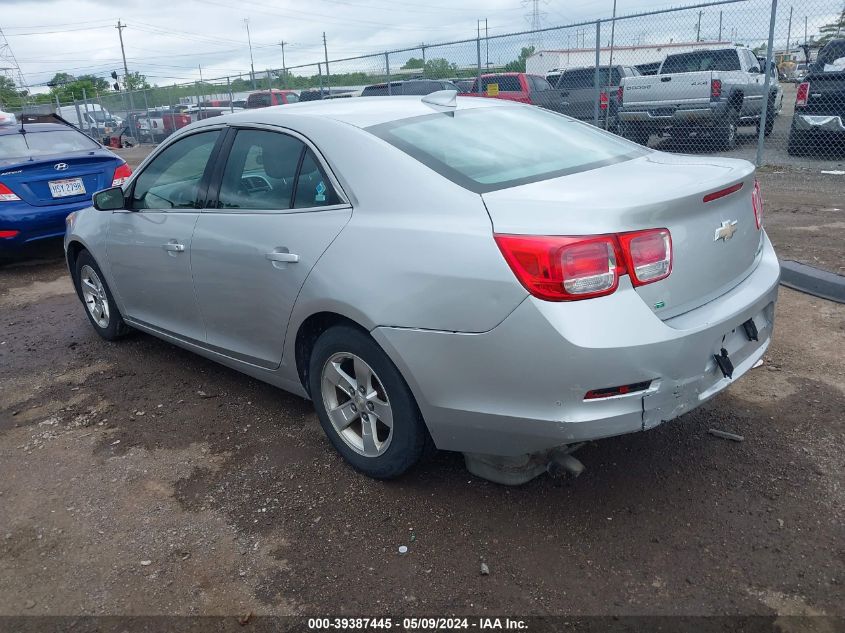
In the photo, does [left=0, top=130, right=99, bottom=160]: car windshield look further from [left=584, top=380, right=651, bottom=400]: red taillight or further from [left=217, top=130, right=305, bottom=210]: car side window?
[left=584, top=380, right=651, bottom=400]: red taillight

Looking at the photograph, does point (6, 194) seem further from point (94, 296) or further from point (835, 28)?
point (835, 28)

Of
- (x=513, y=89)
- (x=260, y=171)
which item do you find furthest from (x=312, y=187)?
(x=513, y=89)

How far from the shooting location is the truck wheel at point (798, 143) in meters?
11.4

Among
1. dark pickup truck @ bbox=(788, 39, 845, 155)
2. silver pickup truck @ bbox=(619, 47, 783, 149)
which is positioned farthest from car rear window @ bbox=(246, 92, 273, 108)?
dark pickup truck @ bbox=(788, 39, 845, 155)

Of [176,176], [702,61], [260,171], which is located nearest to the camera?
[260,171]

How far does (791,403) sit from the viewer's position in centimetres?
357

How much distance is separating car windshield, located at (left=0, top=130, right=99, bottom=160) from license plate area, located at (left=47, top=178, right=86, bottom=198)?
478mm

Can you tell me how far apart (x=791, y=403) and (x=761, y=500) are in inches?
37.8

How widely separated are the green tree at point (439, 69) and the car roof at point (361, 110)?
Answer: 1196 centimetres

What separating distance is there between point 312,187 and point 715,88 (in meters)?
10.9

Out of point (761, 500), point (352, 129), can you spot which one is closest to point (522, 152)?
point (352, 129)

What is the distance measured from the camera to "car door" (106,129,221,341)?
384cm

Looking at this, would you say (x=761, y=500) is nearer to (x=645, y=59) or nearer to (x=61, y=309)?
(x=61, y=309)

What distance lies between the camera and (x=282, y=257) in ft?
10.2
